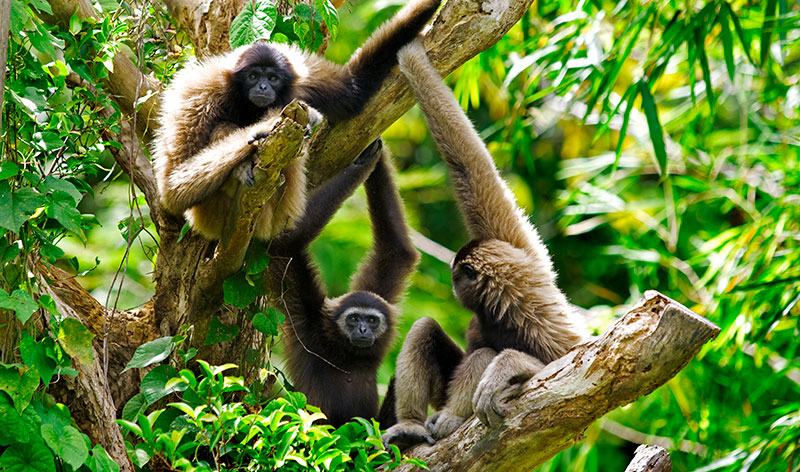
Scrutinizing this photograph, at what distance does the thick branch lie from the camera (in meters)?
3.57

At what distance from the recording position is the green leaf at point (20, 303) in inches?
128

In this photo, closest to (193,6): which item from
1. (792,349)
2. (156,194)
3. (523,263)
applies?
(156,194)

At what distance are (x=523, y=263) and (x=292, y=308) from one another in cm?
163

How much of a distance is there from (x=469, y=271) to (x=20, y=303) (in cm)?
243

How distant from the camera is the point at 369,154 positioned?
17.1ft

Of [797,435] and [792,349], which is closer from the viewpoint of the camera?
[797,435]

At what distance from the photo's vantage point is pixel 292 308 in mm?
5492

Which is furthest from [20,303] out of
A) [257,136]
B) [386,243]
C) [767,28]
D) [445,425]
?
[767,28]

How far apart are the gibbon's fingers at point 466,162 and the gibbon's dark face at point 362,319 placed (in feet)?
3.41

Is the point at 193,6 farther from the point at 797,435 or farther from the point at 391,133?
the point at 391,133

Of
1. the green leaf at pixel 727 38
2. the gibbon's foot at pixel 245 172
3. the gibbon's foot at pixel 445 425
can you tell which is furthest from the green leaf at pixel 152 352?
the green leaf at pixel 727 38

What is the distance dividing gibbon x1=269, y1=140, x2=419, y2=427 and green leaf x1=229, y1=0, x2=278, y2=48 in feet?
3.96

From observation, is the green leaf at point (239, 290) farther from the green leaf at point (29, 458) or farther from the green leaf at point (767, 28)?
the green leaf at point (767, 28)

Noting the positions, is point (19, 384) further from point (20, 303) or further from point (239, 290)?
point (239, 290)
